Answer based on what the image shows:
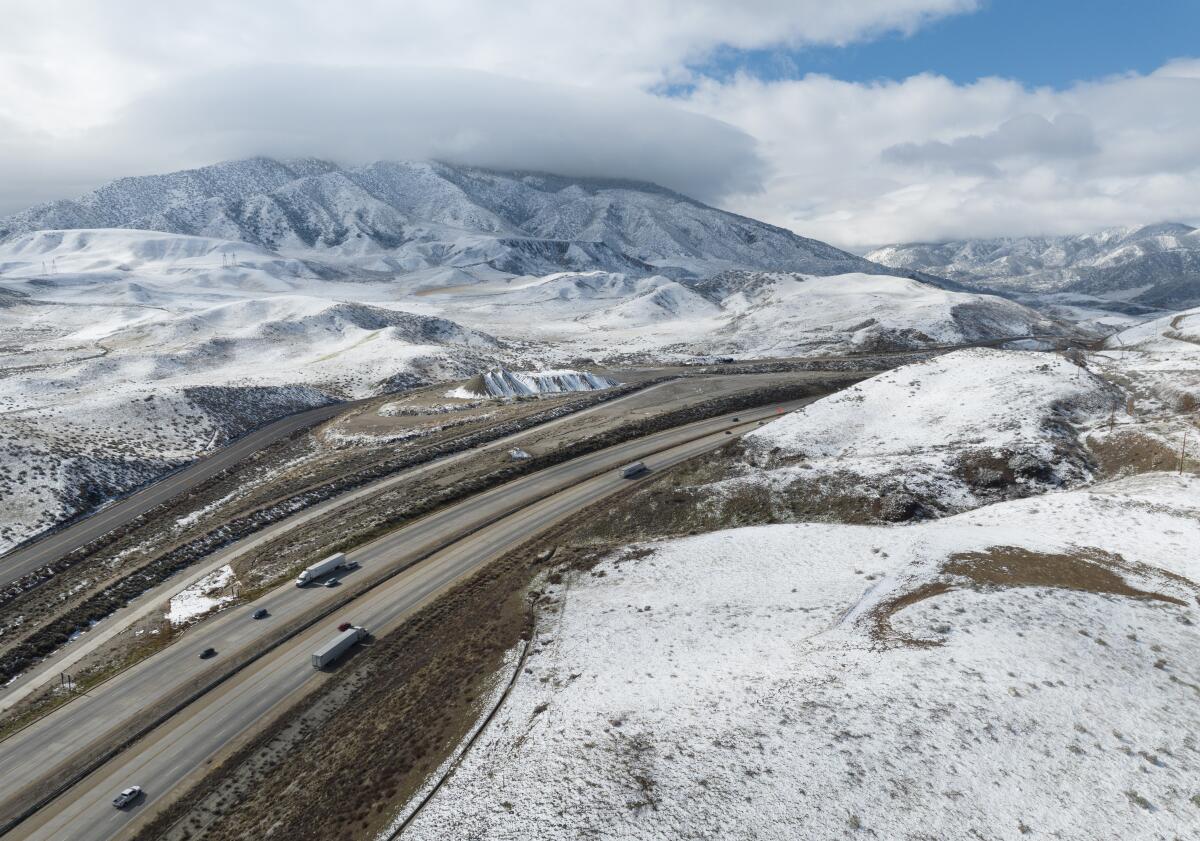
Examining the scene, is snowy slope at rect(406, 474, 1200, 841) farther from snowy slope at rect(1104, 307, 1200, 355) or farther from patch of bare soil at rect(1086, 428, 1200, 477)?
snowy slope at rect(1104, 307, 1200, 355)

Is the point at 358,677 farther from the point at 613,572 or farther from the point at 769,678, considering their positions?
the point at 769,678

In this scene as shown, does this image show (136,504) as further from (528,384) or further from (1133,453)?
(1133,453)

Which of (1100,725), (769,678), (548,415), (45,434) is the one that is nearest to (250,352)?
(45,434)

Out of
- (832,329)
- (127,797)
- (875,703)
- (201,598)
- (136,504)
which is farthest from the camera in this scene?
(832,329)

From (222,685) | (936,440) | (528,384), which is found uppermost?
(528,384)

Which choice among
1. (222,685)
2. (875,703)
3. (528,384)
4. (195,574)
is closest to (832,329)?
(528,384)

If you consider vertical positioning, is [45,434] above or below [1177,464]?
above

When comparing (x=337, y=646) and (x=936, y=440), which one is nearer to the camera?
(x=337, y=646)
